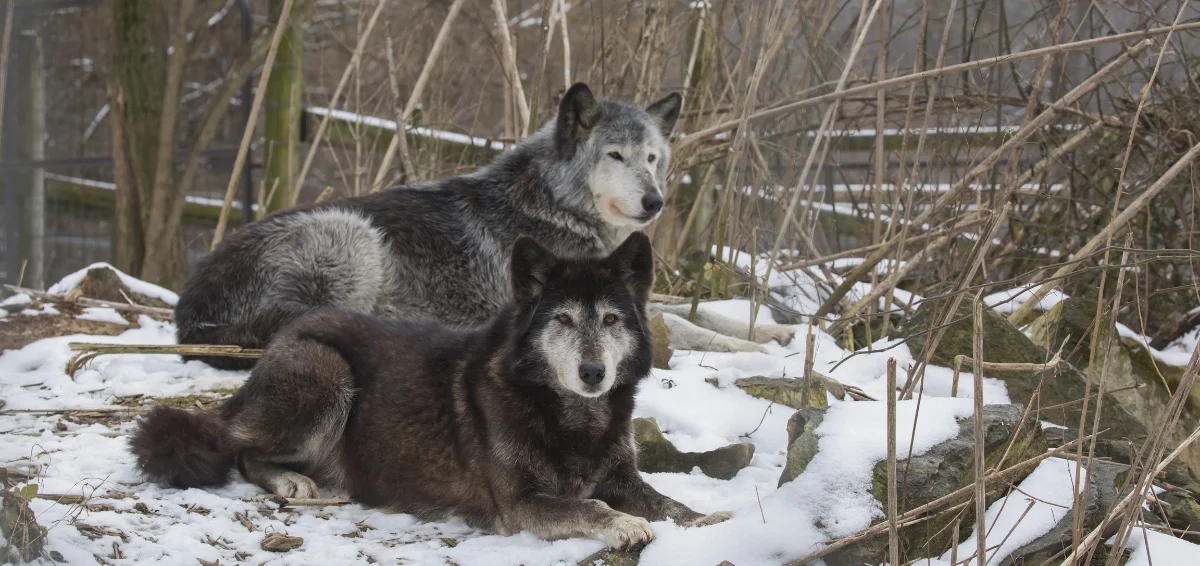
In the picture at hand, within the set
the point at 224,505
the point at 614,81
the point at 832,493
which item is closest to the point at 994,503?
the point at 832,493

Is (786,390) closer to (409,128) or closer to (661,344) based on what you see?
(661,344)

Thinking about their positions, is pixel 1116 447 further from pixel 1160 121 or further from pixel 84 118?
pixel 84 118

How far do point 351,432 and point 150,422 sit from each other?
2.57 ft

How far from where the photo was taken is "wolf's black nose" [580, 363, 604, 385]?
11.7ft

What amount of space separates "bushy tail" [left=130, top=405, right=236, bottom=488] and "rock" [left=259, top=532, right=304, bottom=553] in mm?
606

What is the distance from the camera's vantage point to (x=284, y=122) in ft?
29.9

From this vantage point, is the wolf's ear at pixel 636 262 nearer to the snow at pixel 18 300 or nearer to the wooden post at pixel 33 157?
the snow at pixel 18 300

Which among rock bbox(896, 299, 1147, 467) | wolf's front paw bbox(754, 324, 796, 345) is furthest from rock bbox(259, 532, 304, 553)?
wolf's front paw bbox(754, 324, 796, 345)

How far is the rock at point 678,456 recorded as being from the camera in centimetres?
424

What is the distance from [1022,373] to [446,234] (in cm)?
339

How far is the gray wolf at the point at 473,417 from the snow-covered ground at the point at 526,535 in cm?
12

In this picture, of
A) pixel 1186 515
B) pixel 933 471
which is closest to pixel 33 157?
pixel 933 471

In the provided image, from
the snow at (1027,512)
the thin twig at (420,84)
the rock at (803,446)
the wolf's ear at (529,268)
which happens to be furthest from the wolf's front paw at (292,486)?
the thin twig at (420,84)

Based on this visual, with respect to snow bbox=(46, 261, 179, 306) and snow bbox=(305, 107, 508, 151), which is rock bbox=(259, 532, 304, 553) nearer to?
snow bbox=(46, 261, 179, 306)
